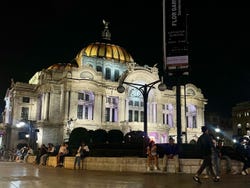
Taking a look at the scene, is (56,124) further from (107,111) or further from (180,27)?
(180,27)

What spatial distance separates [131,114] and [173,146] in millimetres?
53994

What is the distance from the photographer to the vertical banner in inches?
731

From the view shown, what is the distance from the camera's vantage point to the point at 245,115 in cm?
9494

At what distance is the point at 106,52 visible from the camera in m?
81.6

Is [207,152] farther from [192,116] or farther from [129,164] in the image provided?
[192,116]

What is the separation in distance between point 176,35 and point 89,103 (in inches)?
1919

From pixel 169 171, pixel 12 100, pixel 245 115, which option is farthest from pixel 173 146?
pixel 245 115

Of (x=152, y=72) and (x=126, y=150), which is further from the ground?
(x=152, y=72)

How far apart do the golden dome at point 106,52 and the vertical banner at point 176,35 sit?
2396 inches

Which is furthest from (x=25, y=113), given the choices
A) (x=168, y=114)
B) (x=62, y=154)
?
(x=62, y=154)

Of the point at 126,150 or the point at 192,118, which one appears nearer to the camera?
the point at 126,150

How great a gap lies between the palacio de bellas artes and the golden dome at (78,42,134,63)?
0.27 m

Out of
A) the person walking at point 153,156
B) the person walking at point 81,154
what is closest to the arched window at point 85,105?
the person walking at point 81,154

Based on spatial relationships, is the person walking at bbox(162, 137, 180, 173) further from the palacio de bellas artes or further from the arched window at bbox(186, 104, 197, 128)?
the arched window at bbox(186, 104, 197, 128)
